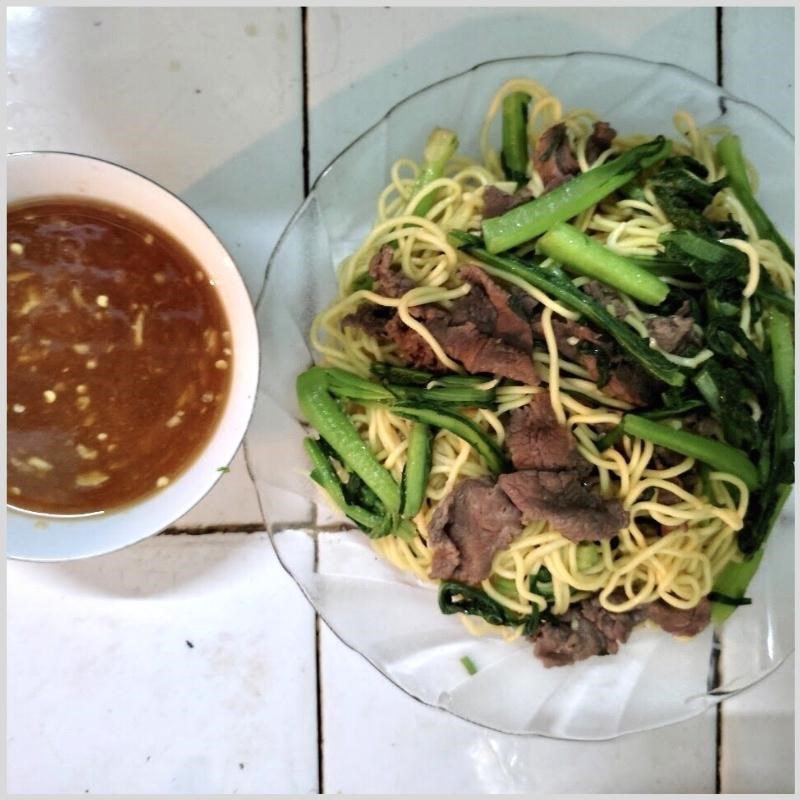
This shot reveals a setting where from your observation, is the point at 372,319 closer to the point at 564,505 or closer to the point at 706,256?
the point at 564,505

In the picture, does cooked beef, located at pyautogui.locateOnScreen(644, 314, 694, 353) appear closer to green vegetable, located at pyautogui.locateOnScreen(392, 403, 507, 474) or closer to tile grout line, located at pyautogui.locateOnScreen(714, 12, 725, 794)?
green vegetable, located at pyautogui.locateOnScreen(392, 403, 507, 474)

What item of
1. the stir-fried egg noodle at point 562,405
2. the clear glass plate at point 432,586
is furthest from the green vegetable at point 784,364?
the clear glass plate at point 432,586

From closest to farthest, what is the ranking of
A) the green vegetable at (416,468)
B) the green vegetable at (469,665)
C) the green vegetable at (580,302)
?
1. the green vegetable at (580,302)
2. the green vegetable at (416,468)
3. the green vegetable at (469,665)

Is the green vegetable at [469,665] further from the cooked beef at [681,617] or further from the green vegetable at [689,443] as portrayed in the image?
the green vegetable at [689,443]

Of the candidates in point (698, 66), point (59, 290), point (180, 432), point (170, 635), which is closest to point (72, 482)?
point (180, 432)

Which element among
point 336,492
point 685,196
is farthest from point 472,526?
point 685,196

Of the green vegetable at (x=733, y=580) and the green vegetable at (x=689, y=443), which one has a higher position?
the green vegetable at (x=689, y=443)

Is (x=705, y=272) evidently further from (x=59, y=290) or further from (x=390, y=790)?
(x=390, y=790)
